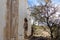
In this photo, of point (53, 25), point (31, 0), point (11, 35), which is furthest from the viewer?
point (31, 0)

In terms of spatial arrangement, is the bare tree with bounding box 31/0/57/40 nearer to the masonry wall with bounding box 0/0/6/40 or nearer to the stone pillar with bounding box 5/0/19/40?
the stone pillar with bounding box 5/0/19/40

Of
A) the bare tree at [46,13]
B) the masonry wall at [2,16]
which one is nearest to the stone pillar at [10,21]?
the masonry wall at [2,16]

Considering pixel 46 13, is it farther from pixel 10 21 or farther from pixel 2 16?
pixel 2 16

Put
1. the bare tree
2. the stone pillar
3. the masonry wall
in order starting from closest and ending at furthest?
1. the masonry wall
2. the stone pillar
3. the bare tree

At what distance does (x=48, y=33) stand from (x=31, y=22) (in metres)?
1.03

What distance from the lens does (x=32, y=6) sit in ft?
25.5

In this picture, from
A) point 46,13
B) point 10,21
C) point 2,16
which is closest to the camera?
point 2,16

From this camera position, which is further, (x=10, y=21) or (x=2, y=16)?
(x=10, y=21)

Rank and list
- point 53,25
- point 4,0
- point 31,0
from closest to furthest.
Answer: point 4,0
point 53,25
point 31,0

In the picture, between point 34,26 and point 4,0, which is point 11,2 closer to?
point 4,0

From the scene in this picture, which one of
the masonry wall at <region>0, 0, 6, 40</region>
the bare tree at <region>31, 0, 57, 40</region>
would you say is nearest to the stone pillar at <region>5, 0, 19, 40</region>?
the masonry wall at <region>0, 0, 6, 40</region>

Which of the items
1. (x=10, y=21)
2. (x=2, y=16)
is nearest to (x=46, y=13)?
(x=10, y=21)

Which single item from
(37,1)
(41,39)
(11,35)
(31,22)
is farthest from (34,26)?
(11,35)

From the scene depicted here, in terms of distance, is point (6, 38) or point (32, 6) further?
point (32, 6)
